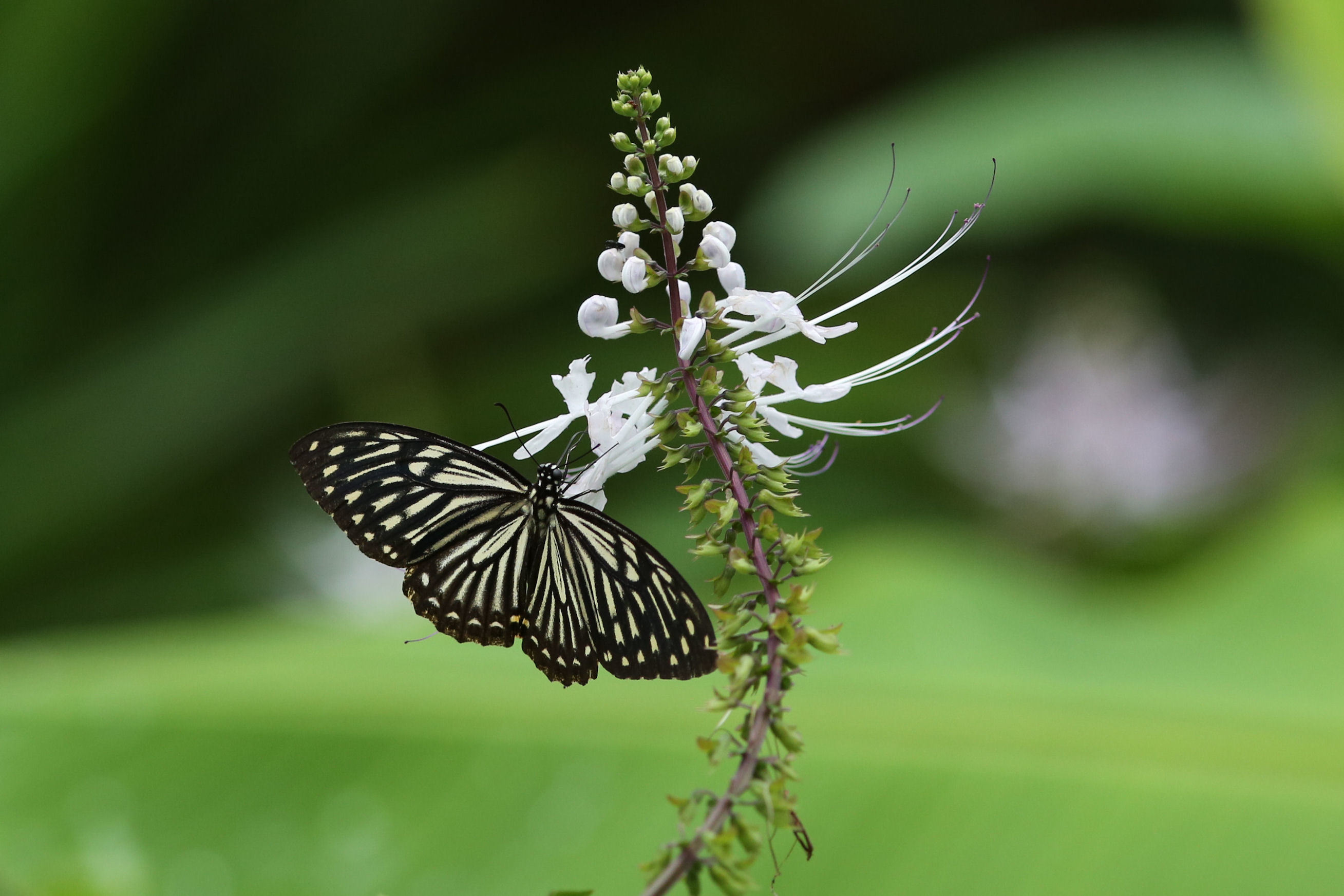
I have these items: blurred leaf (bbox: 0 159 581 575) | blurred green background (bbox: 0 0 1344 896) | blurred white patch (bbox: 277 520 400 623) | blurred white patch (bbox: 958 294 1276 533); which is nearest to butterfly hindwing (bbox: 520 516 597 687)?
blurred green background (bbox: 0 0 1344 896)

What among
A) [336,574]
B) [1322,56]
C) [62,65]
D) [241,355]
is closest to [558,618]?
[1322,56]

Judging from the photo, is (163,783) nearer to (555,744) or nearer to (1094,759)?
(555,744)

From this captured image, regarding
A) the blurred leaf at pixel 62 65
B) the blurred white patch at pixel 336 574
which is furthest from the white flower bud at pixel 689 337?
the blurred leaf at pixel 62 65

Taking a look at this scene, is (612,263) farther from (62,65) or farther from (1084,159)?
(62,65)

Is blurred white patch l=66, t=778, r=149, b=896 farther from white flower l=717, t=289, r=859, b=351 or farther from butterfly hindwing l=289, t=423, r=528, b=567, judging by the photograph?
white flower l=717, t=289, r=859, b=351

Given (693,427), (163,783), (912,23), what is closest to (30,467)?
(163,783)
